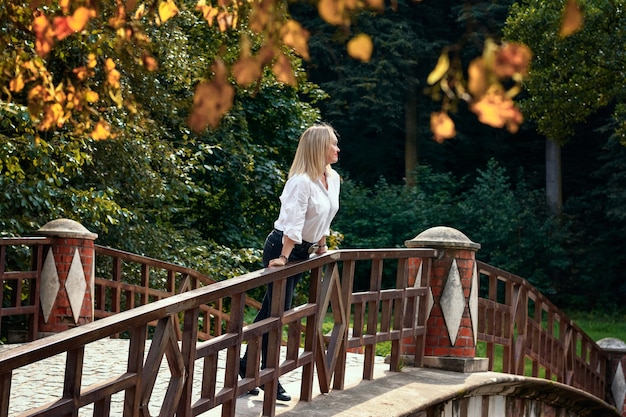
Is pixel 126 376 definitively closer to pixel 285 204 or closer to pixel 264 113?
pixel 285 204

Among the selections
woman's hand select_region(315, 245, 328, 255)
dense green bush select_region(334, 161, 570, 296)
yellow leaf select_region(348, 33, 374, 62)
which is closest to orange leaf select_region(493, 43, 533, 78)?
yellow leaf select_region(348, 33, 374, 62)

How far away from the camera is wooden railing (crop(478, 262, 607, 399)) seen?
36.1ft

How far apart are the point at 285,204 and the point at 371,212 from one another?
25445 mm

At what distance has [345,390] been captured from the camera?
7938 millimetres

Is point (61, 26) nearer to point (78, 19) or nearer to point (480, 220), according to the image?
point (78, 19)

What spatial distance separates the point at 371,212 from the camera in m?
32.2

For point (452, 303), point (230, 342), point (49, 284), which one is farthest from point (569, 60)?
point (230, 342)

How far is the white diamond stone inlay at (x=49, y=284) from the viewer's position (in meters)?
11.2

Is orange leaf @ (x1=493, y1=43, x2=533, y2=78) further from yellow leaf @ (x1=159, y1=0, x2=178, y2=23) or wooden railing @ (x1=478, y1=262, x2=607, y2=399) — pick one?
wooden railing @ (x1=478, y1=262, x2=607, y2=399)

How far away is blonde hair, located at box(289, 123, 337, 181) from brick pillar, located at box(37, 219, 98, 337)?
16.4 ft

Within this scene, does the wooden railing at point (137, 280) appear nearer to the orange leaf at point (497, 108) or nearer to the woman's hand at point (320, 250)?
the woman's hand at point (320, 250)

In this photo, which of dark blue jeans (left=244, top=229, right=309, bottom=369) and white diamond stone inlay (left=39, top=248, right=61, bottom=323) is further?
white diamond stone inlay (left=39, top=248, right=61, bottom=323)

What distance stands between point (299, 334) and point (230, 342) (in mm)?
935

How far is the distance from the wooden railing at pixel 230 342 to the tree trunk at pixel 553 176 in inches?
941
